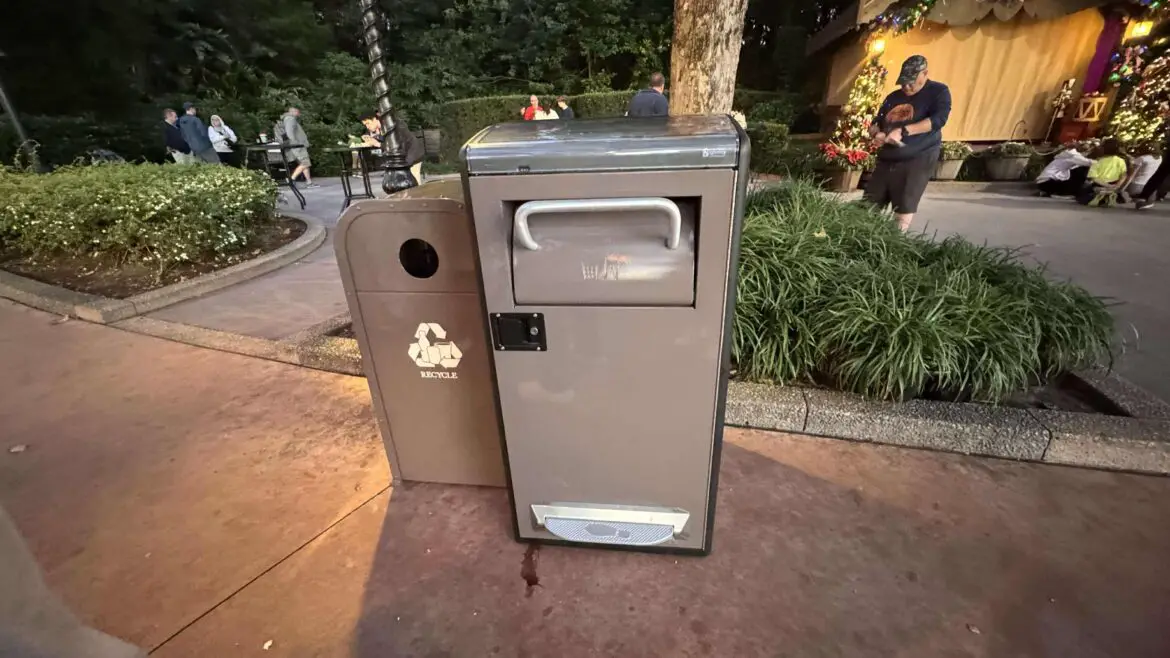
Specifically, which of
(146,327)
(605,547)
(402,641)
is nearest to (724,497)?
(605,547)

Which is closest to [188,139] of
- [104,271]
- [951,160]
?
[104,271]

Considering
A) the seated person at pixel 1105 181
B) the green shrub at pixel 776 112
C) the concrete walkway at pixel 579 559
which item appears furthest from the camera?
the green shrub at pixel 776 112

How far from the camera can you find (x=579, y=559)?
78.0 inches

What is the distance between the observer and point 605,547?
2006 mm

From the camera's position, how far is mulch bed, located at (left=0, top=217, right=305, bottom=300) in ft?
16.1

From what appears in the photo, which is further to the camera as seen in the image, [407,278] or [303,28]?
[303,28]

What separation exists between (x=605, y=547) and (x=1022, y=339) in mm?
2456

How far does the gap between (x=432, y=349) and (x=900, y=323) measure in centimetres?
235

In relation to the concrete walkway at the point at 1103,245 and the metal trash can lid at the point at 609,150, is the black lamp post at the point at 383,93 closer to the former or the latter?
the metal trash can lid at the point at 609,150

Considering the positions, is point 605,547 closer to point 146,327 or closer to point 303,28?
point 146,327

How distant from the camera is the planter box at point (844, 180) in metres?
8.62

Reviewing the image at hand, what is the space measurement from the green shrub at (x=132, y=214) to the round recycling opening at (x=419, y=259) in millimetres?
4508

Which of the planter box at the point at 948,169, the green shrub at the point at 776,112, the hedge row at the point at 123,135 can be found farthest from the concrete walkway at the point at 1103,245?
the hedge row at the point at 123,135

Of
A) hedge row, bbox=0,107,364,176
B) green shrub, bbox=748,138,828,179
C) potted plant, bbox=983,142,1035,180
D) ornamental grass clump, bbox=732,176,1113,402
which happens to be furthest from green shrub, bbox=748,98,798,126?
ornamental grass clump, bbox=732,176,1113,402
